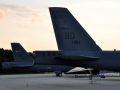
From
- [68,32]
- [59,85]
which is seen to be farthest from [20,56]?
[59,85]

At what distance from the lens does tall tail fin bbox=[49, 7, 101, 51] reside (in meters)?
35.3

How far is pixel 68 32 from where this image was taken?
35.8 metres

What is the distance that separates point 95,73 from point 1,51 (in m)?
69.2

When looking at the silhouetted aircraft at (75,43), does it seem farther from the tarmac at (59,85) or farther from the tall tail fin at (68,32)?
the tarmac at (59,85)

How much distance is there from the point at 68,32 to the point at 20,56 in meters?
39.4

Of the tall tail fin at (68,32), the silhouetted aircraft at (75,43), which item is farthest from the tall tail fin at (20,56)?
the tall tail fin at (68,32)

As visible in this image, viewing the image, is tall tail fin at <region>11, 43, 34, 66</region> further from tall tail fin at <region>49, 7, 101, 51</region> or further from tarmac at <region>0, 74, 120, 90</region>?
tall tail fin at <region>49, 7, 101, 51</region>

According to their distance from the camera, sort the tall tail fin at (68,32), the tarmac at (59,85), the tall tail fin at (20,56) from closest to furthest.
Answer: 1. the tarmac at (59,85)
2. the tall tail fin at (68,32)
3. the tall tail fin at (20,56)

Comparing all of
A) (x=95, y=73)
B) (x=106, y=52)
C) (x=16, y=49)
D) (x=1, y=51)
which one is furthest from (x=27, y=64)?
(x=1, y=51)

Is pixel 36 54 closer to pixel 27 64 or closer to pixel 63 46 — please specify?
pixel 63 46

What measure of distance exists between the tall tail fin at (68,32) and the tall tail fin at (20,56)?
38.3 metres

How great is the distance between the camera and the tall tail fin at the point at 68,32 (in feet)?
116

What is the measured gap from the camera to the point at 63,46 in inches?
1405

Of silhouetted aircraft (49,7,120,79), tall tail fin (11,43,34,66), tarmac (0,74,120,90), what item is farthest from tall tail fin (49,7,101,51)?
tall tail fin (11,43,34,66)
